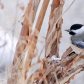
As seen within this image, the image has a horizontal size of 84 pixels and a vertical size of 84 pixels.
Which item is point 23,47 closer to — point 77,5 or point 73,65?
point 73,65

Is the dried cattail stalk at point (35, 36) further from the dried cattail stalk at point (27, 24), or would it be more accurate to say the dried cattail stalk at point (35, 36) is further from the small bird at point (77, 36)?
the small bird at point (77, 36)

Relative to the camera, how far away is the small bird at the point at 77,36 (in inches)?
27.0

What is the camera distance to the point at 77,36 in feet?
2.58

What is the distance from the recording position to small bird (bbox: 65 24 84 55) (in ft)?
2.25

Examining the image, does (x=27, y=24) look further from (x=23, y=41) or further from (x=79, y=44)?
(x=79, y=44)

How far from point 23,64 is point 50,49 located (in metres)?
0.12

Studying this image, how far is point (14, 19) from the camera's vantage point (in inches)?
20.2

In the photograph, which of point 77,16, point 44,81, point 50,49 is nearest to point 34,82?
point 44,81

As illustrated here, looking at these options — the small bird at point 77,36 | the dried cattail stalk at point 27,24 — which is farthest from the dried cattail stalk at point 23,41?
the small bird at point 77,36

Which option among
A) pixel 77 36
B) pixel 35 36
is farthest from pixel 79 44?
pixel 35 36

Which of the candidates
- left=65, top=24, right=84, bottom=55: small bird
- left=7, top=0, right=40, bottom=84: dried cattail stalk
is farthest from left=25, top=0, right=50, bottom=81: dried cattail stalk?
left=65, top=24, right=84, bottom=55: small bird

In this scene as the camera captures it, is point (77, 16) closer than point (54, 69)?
No

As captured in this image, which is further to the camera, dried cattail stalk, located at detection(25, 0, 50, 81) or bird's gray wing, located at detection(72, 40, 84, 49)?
bird's gray wing, located at detection(72, 40, 84, 49)

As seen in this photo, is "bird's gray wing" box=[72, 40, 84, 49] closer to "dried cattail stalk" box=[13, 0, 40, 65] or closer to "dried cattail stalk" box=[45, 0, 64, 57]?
"dried cattail stalk" box=[45, 0, 64, 57]
